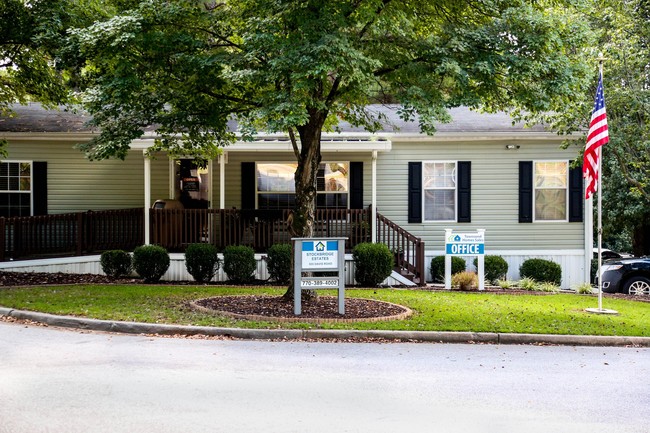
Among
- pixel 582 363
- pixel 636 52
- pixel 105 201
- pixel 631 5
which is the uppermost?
pixel 631 5

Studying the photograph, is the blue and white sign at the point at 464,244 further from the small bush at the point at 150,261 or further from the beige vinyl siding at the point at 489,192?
the small bush at the point at 150,261

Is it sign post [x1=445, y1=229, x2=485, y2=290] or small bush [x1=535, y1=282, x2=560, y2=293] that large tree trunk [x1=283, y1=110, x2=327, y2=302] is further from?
small bush [x1=535, y1=282, x2=560, y2=293]

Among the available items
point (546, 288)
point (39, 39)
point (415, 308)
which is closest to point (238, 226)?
point (39, 39)

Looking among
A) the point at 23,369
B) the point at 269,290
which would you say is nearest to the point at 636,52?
the point at 269,290

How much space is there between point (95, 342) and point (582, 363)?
20.6ft

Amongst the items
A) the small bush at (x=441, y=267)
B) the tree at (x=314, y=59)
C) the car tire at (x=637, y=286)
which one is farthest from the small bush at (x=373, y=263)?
the car tire at (x=637, y=286)

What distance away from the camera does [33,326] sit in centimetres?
1035

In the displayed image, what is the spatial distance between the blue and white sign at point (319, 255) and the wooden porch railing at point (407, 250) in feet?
21.0

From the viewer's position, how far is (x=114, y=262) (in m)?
17.1

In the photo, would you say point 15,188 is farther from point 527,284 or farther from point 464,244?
point 527,284

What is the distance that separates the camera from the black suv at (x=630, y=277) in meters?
17.6

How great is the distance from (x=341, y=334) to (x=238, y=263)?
704cm

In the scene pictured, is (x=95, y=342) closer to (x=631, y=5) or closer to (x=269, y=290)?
(x=269, y=290)

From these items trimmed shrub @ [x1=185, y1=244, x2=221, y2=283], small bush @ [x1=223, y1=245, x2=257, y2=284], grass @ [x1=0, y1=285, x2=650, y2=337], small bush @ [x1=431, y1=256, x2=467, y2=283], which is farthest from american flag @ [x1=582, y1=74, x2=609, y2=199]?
trimmed shrub @ [x1=185, y1=244, x2=221, y2=283]
